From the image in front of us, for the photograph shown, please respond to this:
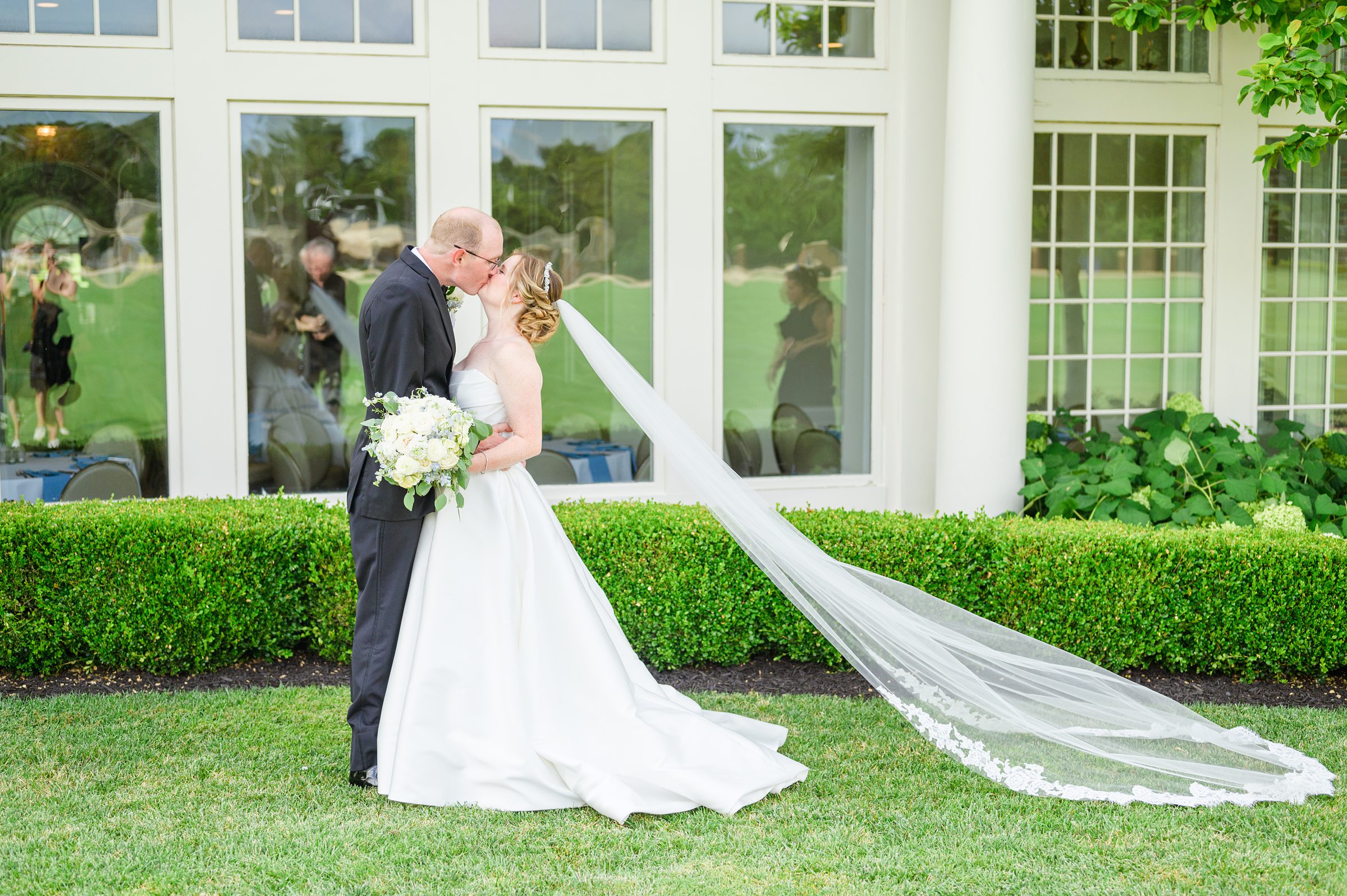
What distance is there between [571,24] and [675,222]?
1.34m

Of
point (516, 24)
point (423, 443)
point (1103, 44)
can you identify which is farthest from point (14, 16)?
point (1103, 44)

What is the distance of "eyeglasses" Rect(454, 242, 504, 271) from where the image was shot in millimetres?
4145

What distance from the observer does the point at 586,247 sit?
281 inches

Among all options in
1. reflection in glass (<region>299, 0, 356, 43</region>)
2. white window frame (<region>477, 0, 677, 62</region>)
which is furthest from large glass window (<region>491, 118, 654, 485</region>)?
reflection in glass (<region>299, 0, 356, 43</region>)

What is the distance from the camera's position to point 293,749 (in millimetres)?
4562

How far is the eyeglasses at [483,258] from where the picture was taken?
414 cm

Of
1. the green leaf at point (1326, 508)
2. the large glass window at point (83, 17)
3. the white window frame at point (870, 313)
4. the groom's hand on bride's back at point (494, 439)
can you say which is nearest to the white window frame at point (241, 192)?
the large glass window at point (83, 17)

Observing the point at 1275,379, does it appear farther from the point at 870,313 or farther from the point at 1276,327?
the point at 870,313

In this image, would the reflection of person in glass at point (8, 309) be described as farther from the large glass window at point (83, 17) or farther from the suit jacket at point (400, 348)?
the suit jacket at point (400, 348)

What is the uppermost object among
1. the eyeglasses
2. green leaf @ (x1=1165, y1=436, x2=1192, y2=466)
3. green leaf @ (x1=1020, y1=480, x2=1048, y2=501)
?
the eyeglasses

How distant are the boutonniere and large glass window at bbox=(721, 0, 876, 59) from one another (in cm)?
345

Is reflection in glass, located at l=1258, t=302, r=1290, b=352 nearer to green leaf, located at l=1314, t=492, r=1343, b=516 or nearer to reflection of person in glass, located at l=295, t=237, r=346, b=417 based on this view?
green leaf, located at l=1314, t=492, r=1343, b=516

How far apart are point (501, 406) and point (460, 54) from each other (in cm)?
346

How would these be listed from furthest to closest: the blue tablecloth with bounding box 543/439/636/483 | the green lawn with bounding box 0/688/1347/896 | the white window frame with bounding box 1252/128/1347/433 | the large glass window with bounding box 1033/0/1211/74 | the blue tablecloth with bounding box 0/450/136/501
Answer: the white window frame with bounding box 1252/128/1347/433 → the large glass window with bounding box 1033/0/1211/74 → the blue tablecloth with bounding box 543/439/636/483 → the blue tablecloth with bounding box 0/450/136/501 → the green lawn with bounding box 0/688/1347/896
